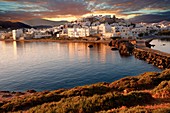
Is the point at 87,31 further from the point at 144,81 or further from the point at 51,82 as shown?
the point at 144,81

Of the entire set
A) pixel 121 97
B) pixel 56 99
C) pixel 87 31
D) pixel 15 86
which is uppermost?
pixel 87 31

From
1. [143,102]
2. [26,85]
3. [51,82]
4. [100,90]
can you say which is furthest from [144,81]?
[26,85]

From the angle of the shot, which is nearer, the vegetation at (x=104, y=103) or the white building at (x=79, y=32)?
the vegetation at (x=104, y=103)

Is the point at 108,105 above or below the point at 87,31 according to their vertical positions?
below

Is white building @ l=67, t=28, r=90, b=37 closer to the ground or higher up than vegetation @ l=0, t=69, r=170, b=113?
higher up

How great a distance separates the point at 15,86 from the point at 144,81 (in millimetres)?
19591

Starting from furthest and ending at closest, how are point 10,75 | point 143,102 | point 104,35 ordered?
point 104,35 → point 10,75 → point 143,102

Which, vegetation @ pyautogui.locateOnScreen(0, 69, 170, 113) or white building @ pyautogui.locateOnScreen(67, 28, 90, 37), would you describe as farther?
white building @ pyautogui.locateOnScreen(67, 28, 90, 37)

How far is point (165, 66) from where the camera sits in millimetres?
40719

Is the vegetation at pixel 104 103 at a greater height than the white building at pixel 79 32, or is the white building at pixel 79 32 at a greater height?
the white building at pixel 79 32

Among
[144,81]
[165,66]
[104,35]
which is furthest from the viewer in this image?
Answer: [104,35]

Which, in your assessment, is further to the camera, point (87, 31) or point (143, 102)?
point (87, 31)

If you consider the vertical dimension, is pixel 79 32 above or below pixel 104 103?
above

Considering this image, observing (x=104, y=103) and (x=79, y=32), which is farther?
(x=79, y=32)
